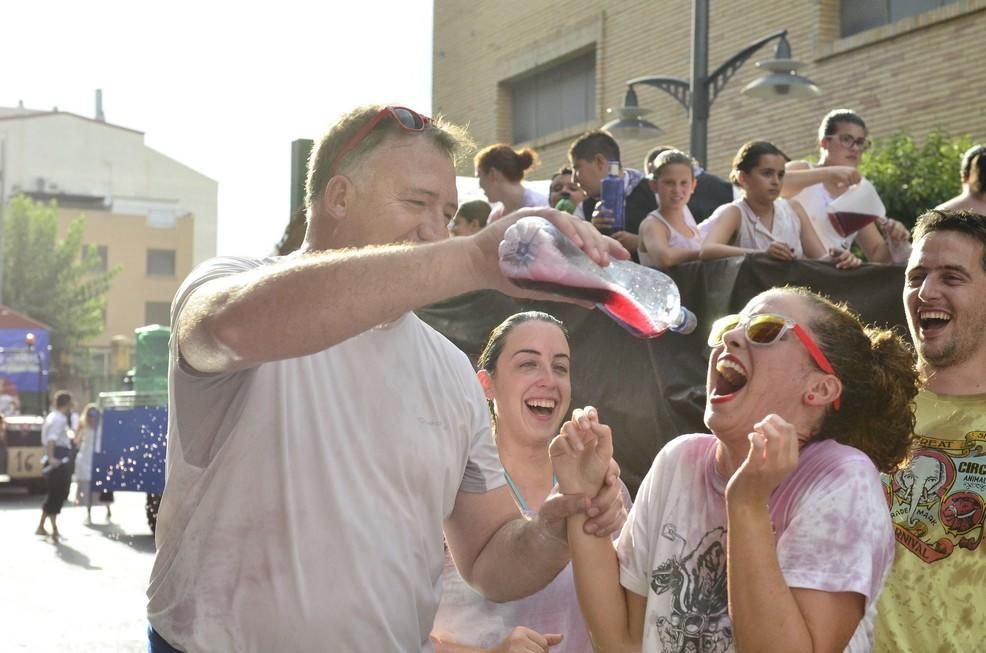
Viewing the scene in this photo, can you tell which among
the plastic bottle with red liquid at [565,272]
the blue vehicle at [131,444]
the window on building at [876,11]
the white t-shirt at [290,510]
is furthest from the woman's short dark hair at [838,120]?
the blue vehicle at [131,444]

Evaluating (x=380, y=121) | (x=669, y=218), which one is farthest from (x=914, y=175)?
(x=380, y=121)

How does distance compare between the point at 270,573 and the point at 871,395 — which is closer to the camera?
the point at 270,573

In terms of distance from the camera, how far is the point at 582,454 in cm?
286

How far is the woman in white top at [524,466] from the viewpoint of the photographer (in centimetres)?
373

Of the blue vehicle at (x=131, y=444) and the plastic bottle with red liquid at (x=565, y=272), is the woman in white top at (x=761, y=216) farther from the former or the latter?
the blue vehicle at (x=131, y=444)

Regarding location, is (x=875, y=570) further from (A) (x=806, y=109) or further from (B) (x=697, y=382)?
(A) (x=806, y=109)

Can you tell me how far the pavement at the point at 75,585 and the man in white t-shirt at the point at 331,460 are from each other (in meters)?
6.34

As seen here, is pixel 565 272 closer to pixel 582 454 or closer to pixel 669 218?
pixel 582 454

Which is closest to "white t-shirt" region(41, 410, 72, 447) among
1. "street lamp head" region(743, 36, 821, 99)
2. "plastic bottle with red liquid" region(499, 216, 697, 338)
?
"street lamp head" region(743, 36, 821, 99)

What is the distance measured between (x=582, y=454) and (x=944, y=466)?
1.32 m

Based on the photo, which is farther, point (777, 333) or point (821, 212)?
point (821, 212)

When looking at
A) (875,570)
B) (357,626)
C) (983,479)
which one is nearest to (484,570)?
(357,626)

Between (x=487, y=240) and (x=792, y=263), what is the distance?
464cm

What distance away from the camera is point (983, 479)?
3547 mm
